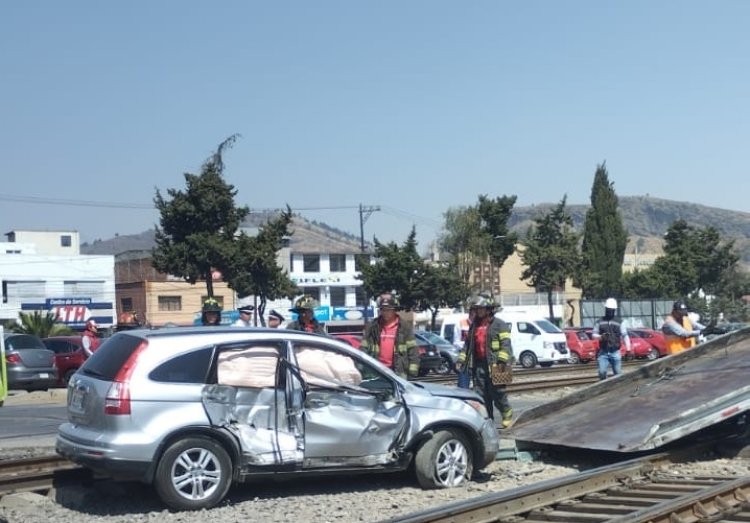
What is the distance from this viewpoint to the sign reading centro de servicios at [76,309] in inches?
2569

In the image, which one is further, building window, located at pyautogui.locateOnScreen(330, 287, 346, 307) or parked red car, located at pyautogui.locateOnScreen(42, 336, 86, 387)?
building window, located at pyautogui.locateOnScreen(330, 287, 346, 307)

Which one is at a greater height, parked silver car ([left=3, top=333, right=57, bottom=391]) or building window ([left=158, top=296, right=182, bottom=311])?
building window ([left=158, top=296, right=182, bottom=311])

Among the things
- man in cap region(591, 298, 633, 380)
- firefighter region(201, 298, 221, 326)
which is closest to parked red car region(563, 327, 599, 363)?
man in cap region(591, 298, 633, 380)

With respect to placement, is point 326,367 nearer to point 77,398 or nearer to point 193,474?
point 193,474

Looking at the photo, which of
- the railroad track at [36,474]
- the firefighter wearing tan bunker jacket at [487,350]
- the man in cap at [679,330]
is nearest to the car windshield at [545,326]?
the man in cap at [679,330]

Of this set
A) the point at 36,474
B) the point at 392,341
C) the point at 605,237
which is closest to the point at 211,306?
the point at 392,341

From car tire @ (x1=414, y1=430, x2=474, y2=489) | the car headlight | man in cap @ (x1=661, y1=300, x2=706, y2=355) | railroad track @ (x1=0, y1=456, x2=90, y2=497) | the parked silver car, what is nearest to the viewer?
car tire @ (x1=414, y1=430, x2=474, y2=489)

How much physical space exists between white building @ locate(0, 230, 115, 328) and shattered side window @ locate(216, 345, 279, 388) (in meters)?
59.3

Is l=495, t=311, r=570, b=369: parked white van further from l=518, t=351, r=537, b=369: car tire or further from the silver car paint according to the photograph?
the silver car paint

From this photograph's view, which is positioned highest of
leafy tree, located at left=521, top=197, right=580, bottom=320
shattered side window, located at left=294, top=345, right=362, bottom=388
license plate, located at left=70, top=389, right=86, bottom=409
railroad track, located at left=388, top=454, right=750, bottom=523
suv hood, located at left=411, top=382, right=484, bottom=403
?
leafy tree, located at left=521, top=197, right=580, bottom=320

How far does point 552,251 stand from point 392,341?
159 ft

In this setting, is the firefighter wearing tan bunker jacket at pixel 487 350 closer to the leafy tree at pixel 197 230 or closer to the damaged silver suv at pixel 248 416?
the damaged silver suv at pixel 248 416

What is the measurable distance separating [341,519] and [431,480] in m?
1.56

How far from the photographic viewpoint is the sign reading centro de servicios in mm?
65250
